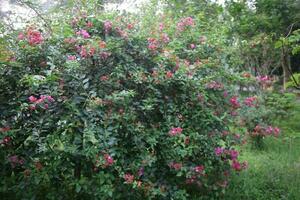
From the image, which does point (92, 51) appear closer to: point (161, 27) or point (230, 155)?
point (161, 27)

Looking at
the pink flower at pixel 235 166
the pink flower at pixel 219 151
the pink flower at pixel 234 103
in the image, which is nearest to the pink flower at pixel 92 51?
the pink flower at pixel 219 151

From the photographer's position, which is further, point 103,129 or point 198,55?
point 198,55

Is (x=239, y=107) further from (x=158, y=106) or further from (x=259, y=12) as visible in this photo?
(x=259, y=12)

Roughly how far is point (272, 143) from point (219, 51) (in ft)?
12.2

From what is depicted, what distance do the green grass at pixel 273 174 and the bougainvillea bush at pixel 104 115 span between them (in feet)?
2.29

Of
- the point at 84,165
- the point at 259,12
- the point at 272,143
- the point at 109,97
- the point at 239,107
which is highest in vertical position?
the point at 259,12

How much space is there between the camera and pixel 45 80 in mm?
2924

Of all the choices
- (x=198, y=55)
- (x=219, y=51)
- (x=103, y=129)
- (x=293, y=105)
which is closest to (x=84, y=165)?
(x=103, y=129)

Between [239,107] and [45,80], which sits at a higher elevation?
[45,80]

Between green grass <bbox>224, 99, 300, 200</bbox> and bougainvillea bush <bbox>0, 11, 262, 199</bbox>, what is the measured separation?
2.29 feet

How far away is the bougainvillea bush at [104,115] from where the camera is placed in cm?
309

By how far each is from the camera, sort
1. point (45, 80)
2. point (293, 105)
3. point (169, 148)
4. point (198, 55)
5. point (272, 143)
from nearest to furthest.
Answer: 1. point (45, 80)
2. point (169, 148)
3. point (198, 55)
4. point (293, 105)
5. point (272, 143)

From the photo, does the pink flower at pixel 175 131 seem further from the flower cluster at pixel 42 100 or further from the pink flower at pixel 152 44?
the flower cluster at pixel 42 100

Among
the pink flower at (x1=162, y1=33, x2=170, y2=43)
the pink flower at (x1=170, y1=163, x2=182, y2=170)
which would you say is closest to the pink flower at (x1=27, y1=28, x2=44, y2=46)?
the pink flower at (x1=162, y1=33, x2=170, y2=43)
